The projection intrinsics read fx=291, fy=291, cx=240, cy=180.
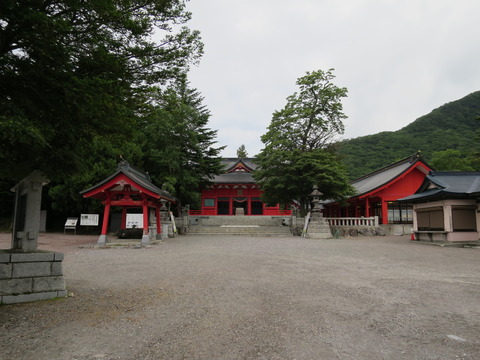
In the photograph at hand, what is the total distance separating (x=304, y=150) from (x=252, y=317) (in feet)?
55.8

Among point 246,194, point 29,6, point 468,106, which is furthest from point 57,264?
point 468,106

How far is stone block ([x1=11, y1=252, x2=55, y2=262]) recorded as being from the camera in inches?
167

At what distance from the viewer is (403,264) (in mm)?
7730

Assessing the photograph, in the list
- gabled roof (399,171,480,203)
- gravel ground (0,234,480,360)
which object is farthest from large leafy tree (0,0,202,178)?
gabled roof (399,171,480,203)

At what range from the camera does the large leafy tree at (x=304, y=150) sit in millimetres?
17875

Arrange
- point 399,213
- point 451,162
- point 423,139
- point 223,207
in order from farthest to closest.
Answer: point 423,139 → point 223,207 → point 451,162 → point 399,213

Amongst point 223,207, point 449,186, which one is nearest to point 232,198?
point 223,207

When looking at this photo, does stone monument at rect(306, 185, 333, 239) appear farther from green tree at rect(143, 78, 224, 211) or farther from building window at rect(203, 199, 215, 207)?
building window at rect(203, 199, 215, 207)

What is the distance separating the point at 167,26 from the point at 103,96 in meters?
2.19

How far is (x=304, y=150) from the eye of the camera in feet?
64.7

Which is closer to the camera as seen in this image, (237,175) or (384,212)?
(384,212)

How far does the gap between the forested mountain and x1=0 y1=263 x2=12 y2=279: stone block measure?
35405mm

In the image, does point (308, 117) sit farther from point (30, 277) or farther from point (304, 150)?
point (30, 277)

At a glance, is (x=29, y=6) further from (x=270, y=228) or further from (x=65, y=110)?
(x=270, y=228)
